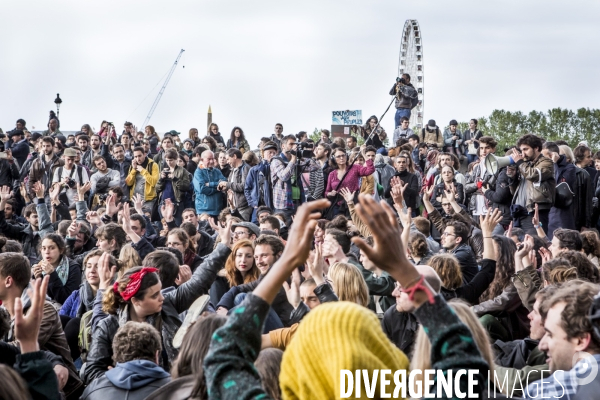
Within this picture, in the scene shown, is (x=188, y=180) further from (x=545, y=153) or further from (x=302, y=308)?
(x=302, y=308)

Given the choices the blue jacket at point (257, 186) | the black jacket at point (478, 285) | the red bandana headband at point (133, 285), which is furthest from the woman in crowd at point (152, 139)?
the red bandana headband at point (133, 285)

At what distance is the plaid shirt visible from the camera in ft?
11.5

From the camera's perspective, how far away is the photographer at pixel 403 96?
69.0ft

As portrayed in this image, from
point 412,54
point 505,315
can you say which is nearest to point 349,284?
point 505,315

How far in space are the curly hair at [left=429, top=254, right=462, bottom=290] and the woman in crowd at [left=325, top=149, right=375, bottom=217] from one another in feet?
24.2

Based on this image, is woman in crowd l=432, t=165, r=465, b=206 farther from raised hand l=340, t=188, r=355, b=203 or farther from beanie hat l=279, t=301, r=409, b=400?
beanie hat l=279, t=301, r=409, b=400

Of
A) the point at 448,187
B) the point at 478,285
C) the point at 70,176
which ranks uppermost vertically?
the point at 70,176

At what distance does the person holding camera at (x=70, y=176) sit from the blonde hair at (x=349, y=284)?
9968mm

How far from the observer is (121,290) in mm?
5770

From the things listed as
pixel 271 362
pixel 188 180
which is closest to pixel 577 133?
pixel 188 180

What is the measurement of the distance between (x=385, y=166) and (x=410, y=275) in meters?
13.5

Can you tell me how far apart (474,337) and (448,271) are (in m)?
2.92

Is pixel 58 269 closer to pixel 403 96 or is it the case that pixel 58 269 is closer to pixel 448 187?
pixel 448 187

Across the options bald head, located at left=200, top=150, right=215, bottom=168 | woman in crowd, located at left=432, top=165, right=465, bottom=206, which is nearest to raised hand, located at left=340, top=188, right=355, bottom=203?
woman in crowd, located at left=432, top=165, right=465, bottom=206
